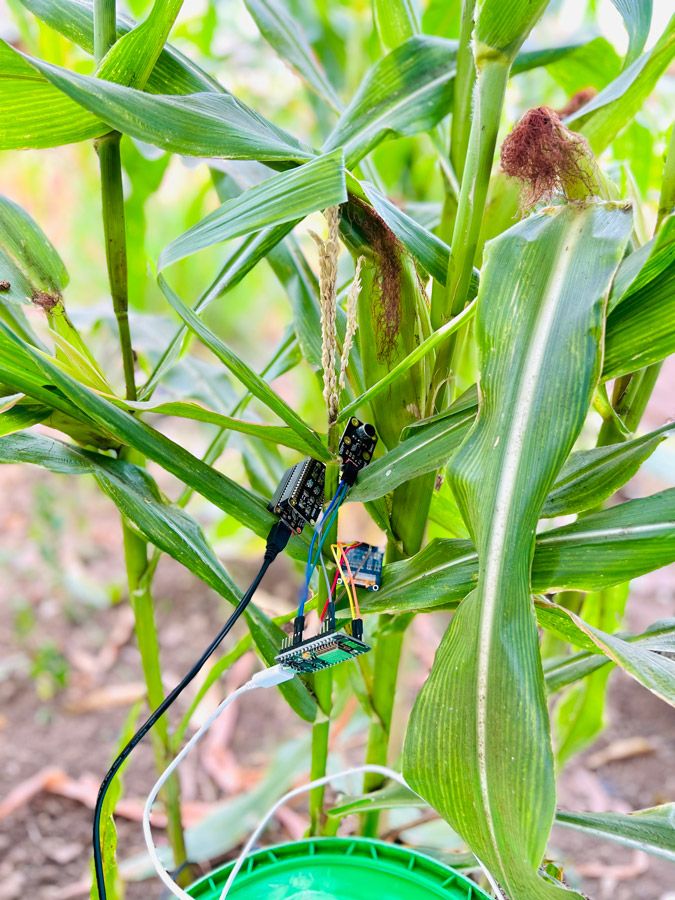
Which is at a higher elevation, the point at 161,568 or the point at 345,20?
the point at 345,20

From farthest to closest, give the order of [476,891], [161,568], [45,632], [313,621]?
[161,568]
[45,632]
[313,621]
[476,891]

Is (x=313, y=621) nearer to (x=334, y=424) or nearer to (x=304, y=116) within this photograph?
(x=334, y=424)

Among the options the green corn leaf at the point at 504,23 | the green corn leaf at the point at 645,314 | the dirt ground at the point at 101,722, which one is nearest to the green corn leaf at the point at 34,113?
the green corn leaf at the point at 504,23

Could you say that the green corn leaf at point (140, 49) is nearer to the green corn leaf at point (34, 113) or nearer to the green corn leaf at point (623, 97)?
the green corn leaf at point (34, 113)

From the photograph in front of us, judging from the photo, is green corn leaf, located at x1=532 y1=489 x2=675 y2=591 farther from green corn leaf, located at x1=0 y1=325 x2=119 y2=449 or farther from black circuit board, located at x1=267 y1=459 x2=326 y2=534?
green corn leaf, located at x1=0 y1=325 x2=119 y2=449

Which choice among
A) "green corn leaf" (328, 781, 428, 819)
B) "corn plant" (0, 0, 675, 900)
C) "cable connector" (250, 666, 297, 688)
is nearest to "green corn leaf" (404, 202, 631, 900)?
"corn plant" (0, 0, 675, 900)

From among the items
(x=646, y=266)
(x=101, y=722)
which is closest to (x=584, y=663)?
(x=646, y=266)

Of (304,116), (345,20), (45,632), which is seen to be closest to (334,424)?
(345,20)
